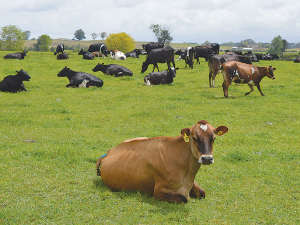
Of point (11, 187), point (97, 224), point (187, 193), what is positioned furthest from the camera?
point (11, 187)

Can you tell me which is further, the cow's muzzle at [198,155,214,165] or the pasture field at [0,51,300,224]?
the pasture field at [0,51,300,224]

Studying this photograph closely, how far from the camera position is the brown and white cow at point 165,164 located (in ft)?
16.8

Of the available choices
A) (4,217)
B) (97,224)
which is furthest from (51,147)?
(97,224)

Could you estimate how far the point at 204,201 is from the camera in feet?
18.7

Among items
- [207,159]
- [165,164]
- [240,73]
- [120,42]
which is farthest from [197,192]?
[120,42]

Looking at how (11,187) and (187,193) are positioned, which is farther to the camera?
(11,187)

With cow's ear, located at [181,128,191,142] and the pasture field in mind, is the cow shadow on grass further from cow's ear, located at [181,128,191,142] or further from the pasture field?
cow's ear, located at [181,128,191,142]

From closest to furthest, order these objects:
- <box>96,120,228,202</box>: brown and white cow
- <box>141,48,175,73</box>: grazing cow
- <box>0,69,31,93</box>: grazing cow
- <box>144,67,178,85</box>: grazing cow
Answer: <box>96,120,228,202</box>: brown and white cow < <box>0,69,31,93</box>: grazing cow < <box>144,67,178,85</box>: grazing cow < <box>141,48,175,73</box>: grazing cow

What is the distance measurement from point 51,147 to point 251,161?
574cm

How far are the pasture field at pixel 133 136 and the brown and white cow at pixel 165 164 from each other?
21 cm

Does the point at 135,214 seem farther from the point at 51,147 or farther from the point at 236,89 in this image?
the point at 236,89

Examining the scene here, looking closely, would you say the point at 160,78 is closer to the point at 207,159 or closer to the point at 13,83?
the point at 13,83

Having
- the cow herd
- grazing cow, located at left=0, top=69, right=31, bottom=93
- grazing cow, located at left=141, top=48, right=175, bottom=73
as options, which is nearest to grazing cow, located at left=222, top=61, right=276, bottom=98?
the cow herd

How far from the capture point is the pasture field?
5191mm
